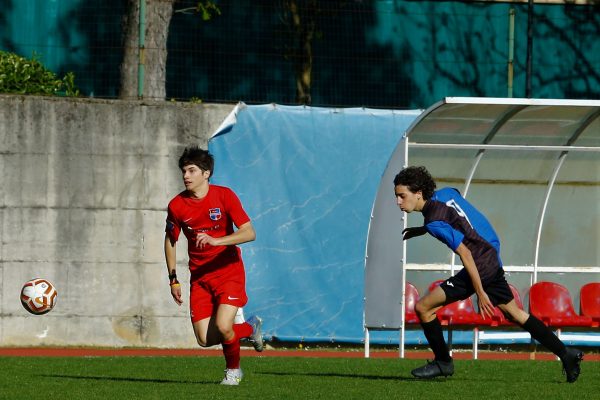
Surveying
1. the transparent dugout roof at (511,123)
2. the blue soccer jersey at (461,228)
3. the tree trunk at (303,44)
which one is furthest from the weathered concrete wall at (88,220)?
the blue soccer jersey at (461,228)

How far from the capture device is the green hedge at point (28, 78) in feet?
58.1

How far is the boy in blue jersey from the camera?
10.5 m

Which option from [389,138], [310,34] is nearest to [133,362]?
[389,138]

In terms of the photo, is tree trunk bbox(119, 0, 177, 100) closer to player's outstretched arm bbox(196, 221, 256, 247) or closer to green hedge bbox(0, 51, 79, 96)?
green hedge bbox(0, 51, 79, 96)

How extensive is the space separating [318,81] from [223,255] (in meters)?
8.01

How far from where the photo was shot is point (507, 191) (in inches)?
654

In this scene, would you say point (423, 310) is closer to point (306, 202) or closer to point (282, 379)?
point (282, 379)

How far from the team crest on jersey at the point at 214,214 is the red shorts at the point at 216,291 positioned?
1.32 feet

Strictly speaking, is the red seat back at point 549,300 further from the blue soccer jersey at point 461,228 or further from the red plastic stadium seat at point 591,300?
the blue soccer jersey at point 461,228

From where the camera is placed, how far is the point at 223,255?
35.0 feet

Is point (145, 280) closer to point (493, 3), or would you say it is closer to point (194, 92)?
point (194, 92)

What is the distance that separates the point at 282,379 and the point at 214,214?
1629mm

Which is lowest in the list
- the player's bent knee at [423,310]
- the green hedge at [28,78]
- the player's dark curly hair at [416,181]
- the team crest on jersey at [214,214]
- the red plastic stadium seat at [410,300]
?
the red plastic stadium seat at [410,300]

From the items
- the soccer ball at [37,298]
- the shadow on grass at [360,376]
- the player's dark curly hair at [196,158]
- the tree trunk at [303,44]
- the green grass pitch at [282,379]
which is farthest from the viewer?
the tree trunk at [303,44]
